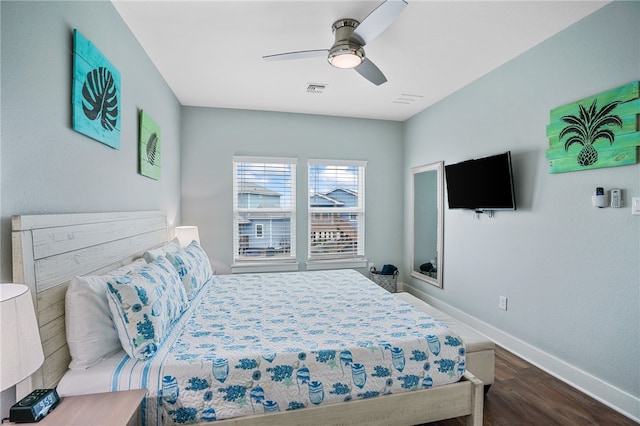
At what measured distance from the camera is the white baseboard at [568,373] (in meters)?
2.00

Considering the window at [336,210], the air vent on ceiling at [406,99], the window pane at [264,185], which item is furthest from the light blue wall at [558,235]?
the window pane at [264,185]

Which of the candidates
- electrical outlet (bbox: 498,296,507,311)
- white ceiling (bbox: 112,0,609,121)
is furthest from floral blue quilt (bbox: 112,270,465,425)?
white ceiling (bbox: 112,0,609,121)

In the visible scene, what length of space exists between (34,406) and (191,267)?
1.41 m

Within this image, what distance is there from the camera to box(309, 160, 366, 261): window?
15.0ft

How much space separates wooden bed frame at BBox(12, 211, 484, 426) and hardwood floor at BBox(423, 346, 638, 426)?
403 millimetres

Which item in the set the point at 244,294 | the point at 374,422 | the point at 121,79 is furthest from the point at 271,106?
the point at 374,422

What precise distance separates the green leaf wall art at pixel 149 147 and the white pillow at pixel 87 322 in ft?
4.41

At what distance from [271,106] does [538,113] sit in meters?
2.97

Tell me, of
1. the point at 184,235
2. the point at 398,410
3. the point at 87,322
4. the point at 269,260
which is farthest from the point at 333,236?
the point at 87,322

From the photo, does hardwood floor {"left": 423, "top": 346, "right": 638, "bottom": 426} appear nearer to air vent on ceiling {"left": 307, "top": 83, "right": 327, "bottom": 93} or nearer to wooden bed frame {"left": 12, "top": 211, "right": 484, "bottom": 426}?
wooden bed frame {"left": 12, "top": 211, "right": 484, "bottom": 426}

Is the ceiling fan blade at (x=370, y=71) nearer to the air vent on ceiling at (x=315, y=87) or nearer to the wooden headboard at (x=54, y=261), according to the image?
the air vent on ceiling at (x=315, y=87)

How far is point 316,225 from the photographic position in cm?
459

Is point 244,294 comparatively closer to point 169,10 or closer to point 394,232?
point 169,10

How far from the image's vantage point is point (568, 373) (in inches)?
93.4
